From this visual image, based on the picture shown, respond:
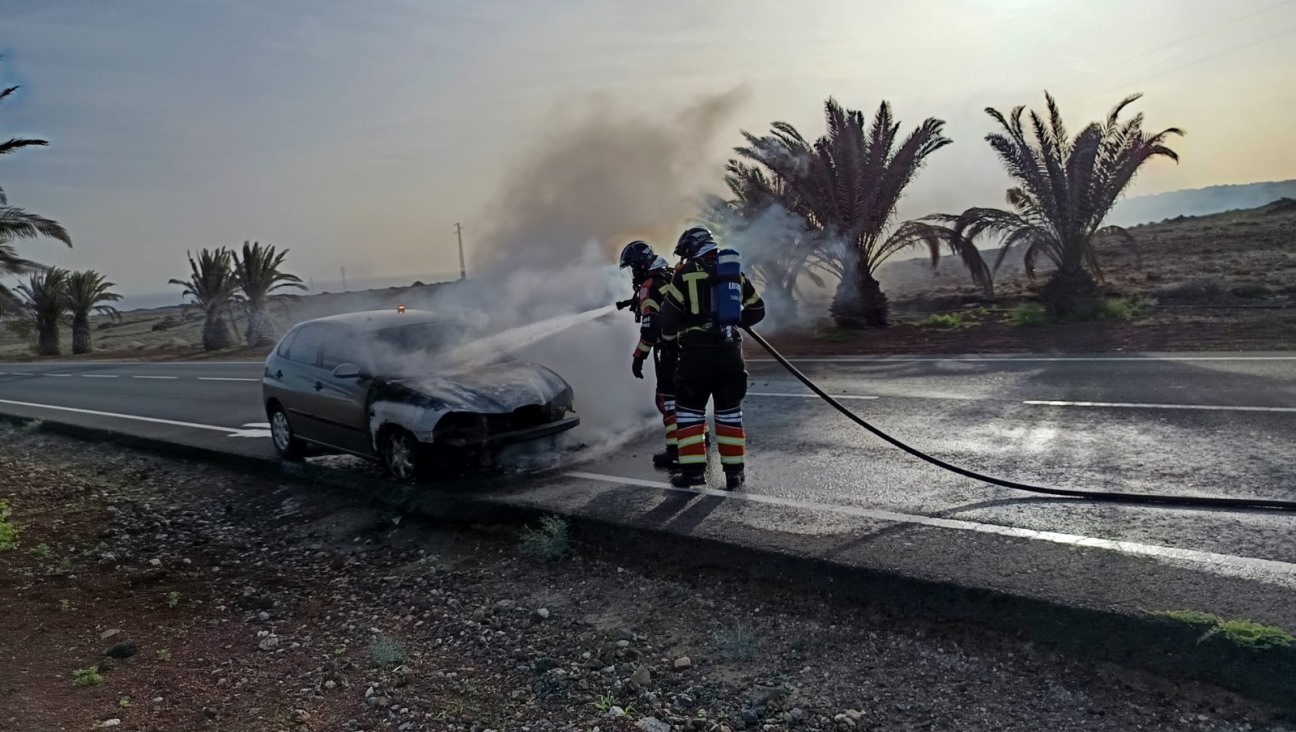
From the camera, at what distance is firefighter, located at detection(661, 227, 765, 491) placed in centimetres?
633

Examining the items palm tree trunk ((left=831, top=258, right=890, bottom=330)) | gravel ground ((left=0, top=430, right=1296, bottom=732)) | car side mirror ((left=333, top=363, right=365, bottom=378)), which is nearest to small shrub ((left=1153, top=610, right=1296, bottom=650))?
gravel ground ((left=0, top=430, right=1296, bottom=732))

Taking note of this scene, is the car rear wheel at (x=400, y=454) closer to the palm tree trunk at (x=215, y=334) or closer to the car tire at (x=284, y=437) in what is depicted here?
the car tire at (x=284, y=437)

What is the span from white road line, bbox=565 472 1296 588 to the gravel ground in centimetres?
109

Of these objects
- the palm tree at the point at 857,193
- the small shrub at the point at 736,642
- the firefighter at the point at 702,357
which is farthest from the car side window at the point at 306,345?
the palm tree at the point at 857,193

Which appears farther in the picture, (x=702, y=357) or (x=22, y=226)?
(x=22, y=226)

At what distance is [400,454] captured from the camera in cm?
728

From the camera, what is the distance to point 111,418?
13.8m

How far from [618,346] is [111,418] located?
9321 millimetres

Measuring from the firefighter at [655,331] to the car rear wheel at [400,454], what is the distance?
6.35ft

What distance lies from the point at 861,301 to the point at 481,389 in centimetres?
1241

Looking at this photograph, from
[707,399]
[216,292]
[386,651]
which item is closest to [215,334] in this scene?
[216,292]

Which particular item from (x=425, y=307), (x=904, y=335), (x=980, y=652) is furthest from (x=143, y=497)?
(x=904, y=335)

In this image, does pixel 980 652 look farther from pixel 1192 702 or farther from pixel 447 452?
pixel 447 452

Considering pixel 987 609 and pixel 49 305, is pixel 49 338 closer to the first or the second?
pixel 49 305
